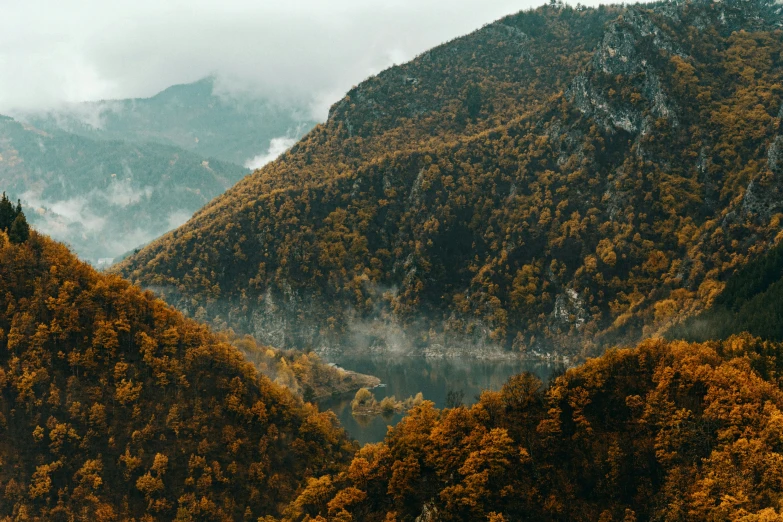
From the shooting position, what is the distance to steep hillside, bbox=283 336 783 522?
85.8 metres

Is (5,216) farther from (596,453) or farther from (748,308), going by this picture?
(748,308)

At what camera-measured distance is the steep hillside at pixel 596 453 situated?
85.8 metres

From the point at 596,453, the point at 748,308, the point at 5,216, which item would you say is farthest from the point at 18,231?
the point at 748,308

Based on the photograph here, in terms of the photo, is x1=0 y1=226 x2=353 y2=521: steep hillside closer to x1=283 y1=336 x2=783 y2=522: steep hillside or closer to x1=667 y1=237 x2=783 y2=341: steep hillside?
x1=283 y1=336 x2=783 y2=522: steep hillside

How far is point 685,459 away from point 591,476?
12.8 m

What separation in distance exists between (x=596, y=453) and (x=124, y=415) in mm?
75064

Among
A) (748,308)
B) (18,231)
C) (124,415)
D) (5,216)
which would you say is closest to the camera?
(124,415)

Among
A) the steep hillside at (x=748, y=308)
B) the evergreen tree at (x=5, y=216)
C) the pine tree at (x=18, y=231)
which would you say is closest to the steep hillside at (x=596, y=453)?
the steep hillside at (x=748, y=308)

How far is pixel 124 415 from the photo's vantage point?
110 metres

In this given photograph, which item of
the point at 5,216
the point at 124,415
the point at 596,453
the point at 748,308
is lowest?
the point at 596,453

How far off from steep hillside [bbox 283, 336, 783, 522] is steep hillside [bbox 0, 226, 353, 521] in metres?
12.9

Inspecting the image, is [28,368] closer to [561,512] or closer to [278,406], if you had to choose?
[278,406]

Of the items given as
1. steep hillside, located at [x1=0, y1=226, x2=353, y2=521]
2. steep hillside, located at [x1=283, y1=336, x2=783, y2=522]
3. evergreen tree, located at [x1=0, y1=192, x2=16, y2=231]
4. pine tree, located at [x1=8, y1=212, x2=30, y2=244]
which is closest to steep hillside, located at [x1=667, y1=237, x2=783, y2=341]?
steep hillside, located at [x1=283, y1=336, x2=783, y2=522]

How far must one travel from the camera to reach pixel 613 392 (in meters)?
105
